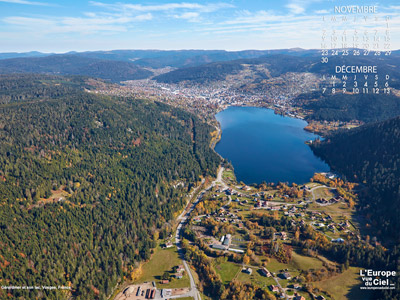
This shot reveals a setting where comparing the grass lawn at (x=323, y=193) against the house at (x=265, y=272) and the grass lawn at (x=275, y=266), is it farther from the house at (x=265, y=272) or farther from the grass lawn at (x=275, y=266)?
the house at (x=265, y=272)

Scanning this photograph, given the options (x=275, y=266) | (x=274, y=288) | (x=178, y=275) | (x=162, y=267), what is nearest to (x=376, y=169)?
(x=275, y=266)

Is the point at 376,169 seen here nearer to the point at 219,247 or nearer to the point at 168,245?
the point at 219,247

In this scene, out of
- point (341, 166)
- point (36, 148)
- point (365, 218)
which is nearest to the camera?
point (365, 218)

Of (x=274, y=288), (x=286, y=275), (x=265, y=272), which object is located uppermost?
(x=265, y=272)

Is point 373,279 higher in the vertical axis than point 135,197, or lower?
lower

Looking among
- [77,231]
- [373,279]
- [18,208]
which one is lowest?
[373,279]

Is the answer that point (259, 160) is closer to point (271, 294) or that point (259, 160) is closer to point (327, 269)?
point (327, 269)

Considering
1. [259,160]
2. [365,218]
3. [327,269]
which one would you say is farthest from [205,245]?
[259,160]

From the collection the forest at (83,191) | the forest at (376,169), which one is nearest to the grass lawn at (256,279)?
the forest at (376,169)
